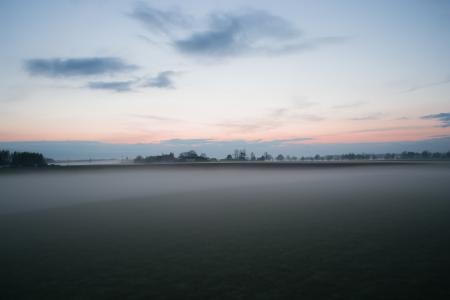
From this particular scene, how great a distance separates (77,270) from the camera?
11.7m

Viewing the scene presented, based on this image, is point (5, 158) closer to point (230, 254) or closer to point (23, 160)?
point (23, 160)

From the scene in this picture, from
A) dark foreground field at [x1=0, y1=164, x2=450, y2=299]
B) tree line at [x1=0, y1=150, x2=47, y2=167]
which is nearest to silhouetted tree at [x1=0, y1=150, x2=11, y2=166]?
tree line at [x1=0, y1=150, x2=47, y2=167]

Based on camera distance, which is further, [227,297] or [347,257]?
[347,257]

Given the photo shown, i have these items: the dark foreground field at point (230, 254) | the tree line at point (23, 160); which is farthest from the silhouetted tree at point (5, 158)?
the dark foreground field at point (230, 254)

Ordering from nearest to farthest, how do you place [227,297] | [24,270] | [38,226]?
1. [227,297]
2. [24,270]
3. [38,226]

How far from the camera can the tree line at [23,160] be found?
148m

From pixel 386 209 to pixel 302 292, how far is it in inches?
701

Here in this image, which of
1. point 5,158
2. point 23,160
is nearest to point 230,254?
point 23,160

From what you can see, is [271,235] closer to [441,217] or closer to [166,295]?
[166,295]

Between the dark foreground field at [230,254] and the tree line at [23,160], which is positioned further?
the tree line at [23,160]

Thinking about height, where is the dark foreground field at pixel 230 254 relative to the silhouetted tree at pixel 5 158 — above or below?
below

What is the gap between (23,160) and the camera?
491 feet

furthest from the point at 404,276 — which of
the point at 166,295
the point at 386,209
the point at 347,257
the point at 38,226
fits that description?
the point at 38,226

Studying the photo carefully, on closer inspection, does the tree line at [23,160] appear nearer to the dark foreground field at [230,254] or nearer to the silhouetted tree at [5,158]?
the silhouetted tree at [5,158]
